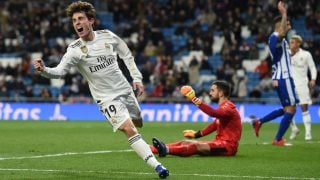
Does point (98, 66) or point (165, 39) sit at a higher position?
point (98, 66)

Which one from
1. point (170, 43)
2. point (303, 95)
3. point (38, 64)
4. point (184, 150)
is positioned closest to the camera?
point (38, 64)

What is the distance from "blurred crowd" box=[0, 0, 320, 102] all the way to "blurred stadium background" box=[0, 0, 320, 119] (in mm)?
41

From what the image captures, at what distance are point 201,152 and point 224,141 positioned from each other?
0.44 metres

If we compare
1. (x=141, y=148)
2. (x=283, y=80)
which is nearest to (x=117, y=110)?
(x=141, y=148)

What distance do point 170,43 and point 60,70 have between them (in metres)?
23.9

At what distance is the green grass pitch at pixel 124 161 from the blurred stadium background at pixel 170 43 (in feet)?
39.5

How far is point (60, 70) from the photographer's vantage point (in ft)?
34.7

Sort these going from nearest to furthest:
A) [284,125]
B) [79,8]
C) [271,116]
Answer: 1. [79,8]
2. [284,125]
3. [271,116]

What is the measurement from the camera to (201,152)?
13.1 m

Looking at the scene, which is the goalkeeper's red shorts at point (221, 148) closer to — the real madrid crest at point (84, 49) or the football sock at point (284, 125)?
the football sock at point (284, 125)

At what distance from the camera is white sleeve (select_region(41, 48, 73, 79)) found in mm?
10305

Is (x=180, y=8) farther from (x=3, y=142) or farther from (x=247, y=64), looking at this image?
(x=3, y=142)

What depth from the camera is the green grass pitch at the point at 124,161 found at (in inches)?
418

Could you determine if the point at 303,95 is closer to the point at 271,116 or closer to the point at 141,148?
the point at 271,116
